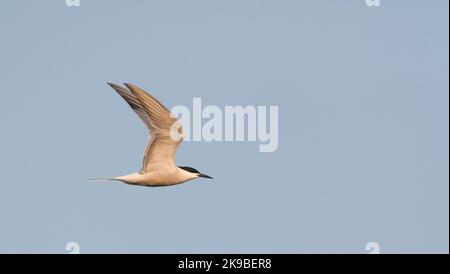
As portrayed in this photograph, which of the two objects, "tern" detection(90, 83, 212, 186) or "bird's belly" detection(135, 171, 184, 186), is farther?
"bird's belly" detection(135, 171, 184, 186)

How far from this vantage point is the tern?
15.6 metres

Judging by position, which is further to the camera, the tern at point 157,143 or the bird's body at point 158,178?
the bird's body at point 158,178

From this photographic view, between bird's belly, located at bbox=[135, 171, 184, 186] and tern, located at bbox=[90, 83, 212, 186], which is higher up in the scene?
tern, located at bbox=[90, 83, 212, 186]

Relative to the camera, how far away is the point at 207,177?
55.2 ft

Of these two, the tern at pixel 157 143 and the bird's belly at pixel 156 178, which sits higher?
the tern at pixel 157 143

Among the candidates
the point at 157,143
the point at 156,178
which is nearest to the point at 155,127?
the point at 157,143

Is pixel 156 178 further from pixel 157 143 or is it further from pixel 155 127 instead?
pixel 155 127

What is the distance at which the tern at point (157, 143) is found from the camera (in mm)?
15555

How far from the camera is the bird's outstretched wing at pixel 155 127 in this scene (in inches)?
609

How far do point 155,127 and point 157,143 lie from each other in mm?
276

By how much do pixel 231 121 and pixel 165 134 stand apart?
112cm

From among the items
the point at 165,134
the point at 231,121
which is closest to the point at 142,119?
the point at 165,134

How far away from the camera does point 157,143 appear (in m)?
16.0
